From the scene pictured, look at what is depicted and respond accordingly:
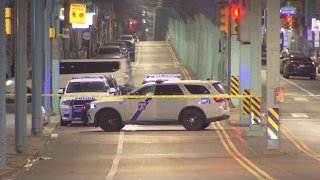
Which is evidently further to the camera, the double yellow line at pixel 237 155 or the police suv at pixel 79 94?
the police suv at pixel 79 94

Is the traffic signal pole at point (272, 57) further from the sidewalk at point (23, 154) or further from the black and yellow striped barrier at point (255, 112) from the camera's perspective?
the sidewalk at point (23, 154)

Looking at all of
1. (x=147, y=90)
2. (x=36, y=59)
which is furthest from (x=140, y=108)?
(x=36, y=59)

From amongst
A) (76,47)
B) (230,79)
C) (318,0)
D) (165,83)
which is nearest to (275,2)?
(165,83)

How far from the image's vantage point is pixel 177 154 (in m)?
19.3

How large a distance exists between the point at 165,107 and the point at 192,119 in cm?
96

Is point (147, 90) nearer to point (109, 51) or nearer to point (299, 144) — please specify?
point (299, 144)

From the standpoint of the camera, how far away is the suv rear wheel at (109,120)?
25.8 metres

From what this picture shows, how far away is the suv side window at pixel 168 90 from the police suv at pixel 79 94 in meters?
2.61

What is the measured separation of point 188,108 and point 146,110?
137cm

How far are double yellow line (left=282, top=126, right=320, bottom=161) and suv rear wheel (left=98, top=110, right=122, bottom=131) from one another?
545 centimetres

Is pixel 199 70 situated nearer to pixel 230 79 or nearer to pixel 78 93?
pixel 230 79

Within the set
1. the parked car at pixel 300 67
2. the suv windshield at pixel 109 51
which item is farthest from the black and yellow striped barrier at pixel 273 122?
the suv windshield at pixel 109 51

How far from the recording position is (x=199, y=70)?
5309cm

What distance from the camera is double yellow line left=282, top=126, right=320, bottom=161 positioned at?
62.8ft
